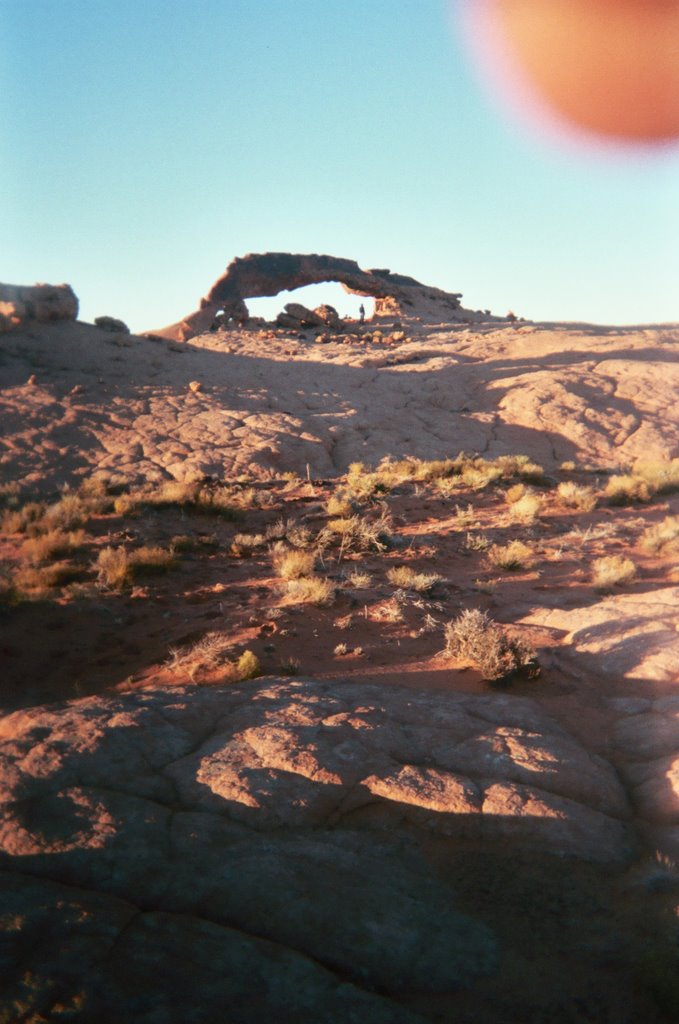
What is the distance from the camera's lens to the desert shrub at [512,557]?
9891 mm

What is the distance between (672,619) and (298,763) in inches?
194

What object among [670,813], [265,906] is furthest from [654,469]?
[265,906]

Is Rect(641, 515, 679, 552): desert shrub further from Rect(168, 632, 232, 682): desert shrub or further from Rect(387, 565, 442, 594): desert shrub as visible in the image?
Rect(168, 632, 232, 682): desert shrub

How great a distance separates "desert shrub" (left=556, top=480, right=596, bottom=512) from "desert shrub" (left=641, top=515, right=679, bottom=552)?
1.97 meters

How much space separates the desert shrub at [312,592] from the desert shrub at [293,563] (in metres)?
0.59

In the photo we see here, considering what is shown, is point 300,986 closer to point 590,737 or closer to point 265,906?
Result: point 265,906

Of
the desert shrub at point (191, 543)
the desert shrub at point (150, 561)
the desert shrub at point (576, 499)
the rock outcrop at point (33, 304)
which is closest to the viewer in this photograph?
the desert shrub at point (150, 561)

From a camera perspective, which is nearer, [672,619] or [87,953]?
[87,953]

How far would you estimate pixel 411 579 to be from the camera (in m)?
8.73

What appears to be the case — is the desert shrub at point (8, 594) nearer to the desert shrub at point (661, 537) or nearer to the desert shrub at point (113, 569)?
the desert shrub at point (113, 569)

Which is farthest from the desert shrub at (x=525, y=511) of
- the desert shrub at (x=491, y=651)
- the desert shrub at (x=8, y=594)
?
the desert shrub at (x=8, y=594)

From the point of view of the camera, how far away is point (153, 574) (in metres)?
9.44

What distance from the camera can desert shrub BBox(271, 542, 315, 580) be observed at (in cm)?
899

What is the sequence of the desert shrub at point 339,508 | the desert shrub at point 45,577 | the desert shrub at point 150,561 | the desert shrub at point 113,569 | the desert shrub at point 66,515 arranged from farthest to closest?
the desert shrub at point 339,508 < the desert shrub at point 66,515 < the desert shrub at point 150,561 < the desert shrub at point 113,569 < the desert shrub at point 45,577
